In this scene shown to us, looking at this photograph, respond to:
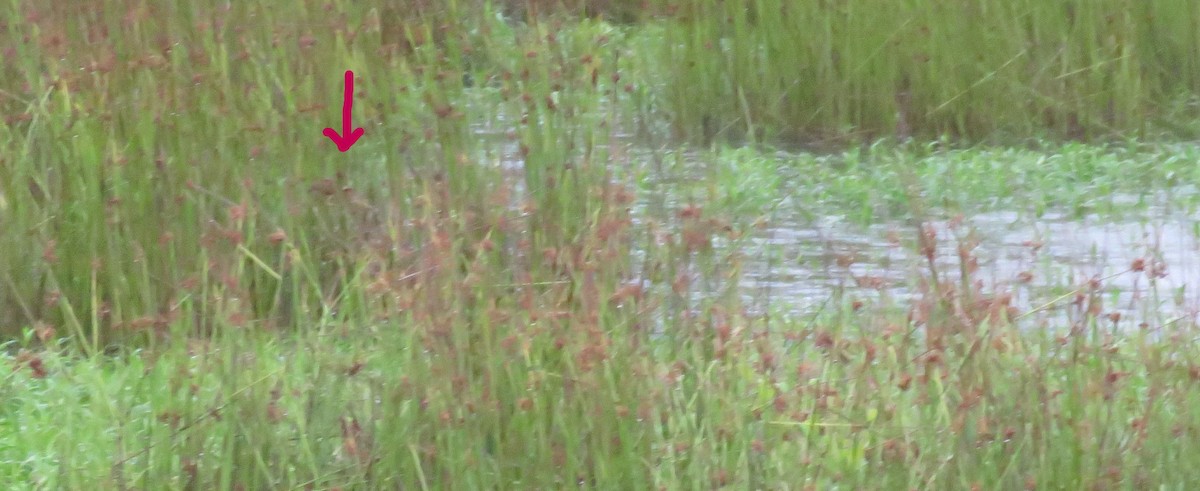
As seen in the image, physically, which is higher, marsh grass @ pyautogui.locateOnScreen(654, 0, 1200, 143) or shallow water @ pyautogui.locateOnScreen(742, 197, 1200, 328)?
marsh grass @ pyautogui.locateOnScreen(654, 0, 1200, 143)

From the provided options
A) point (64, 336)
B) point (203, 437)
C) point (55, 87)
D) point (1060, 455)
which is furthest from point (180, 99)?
point (1060, 455)

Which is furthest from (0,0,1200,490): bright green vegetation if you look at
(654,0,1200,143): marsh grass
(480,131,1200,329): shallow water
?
(480,131,1200,329): shallow water

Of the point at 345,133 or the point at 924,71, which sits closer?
the point at 345,133

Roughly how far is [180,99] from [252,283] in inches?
20.6

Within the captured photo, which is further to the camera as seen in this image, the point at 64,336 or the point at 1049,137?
the point at 1049,137

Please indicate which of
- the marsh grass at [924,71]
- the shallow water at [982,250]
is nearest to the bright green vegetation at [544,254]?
the marsh grass at [924,71]

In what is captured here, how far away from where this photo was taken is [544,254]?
3.47 m

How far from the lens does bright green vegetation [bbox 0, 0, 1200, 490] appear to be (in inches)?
110

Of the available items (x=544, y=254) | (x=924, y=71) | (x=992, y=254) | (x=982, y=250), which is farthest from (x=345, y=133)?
(x=924, y=71)

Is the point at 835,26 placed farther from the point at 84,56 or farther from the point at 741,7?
the point at 84,56

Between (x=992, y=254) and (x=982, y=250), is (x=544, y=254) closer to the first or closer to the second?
(x=992, y=254)

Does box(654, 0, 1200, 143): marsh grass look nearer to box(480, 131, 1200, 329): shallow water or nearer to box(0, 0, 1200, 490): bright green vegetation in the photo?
box(0, 0, 1200, 490): bright green vegetation

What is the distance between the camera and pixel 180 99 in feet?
14.1

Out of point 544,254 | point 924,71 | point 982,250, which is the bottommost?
point 982,250
